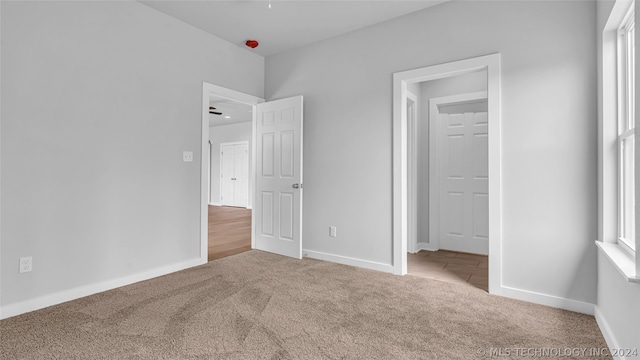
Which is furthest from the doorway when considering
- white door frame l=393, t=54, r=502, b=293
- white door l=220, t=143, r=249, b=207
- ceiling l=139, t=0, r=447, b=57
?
white door l=220, t=143, r=249, b=207

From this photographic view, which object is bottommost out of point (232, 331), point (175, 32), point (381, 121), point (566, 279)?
point (232, 331)

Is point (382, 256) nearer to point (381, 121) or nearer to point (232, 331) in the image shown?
point (381, 121)

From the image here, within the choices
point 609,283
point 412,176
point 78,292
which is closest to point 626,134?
point 609,283

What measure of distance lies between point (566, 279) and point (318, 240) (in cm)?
250

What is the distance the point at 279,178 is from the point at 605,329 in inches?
133

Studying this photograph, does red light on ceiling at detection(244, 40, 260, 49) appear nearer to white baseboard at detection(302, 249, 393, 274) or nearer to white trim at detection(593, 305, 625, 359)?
white baseboard at detection(302, 249, 393, 274)

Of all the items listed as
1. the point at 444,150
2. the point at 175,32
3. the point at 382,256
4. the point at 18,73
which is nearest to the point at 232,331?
the point at 382,256

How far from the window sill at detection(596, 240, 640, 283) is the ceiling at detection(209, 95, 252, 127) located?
577cm

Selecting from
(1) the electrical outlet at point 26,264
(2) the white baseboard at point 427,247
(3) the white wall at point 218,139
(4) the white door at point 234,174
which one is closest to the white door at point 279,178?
(2) the white baseboard at point 427,247

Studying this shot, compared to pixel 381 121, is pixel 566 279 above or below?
below

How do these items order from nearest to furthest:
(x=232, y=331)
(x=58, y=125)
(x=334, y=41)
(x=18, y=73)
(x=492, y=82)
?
(x=232, y=331), (x=18, y=73), (x=58, y=125), (x=492, y=82), (x=334, y=41)

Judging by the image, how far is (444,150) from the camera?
473cm

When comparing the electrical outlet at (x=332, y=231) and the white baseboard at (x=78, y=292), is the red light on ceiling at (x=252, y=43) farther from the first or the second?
the white baseboard at (x=78, y=292)

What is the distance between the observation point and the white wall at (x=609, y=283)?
1.60m
